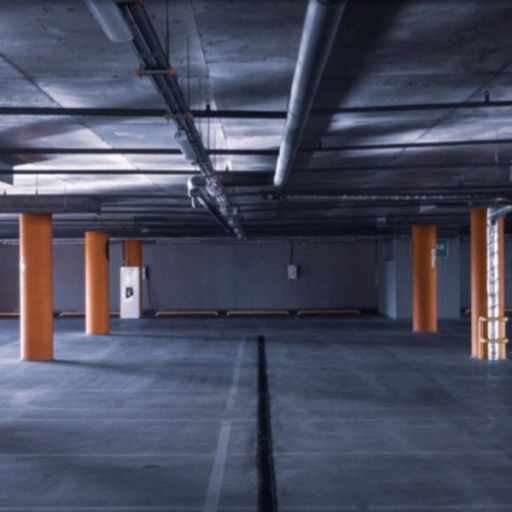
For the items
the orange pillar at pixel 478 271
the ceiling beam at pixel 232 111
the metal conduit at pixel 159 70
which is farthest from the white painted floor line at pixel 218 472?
the orange pillar at pixel 478 271

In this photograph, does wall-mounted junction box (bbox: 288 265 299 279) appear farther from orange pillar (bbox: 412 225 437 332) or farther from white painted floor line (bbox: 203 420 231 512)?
white painted floor line (bbox: 203 420 231 512)

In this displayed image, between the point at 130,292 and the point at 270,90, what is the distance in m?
24.1

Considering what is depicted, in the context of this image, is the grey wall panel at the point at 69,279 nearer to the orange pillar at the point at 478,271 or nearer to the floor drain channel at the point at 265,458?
the orange pillar at the point at 478,271

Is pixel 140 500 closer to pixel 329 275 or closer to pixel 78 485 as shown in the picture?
pixel 78 485

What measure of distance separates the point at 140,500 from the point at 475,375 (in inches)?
350

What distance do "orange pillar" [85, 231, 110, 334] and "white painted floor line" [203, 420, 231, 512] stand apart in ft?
51.3

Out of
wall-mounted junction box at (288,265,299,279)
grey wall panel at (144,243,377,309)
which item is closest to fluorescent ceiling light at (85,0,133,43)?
wall-mounted junction box at (288,265,299,279)

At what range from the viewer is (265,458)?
26.5ft

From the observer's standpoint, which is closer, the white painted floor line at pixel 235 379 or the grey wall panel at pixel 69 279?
the white painted floor line at pixel 235 379

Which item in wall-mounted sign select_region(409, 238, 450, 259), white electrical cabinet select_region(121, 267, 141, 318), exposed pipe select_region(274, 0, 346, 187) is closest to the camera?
exposed pipe select_region(274, 0, 346, 187)

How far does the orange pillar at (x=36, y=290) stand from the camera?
696 inches

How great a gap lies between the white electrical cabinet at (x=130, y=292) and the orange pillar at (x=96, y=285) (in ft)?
17.6

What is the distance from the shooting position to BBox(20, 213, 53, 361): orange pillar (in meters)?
17.7

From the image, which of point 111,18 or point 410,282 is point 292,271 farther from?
point 111,18
